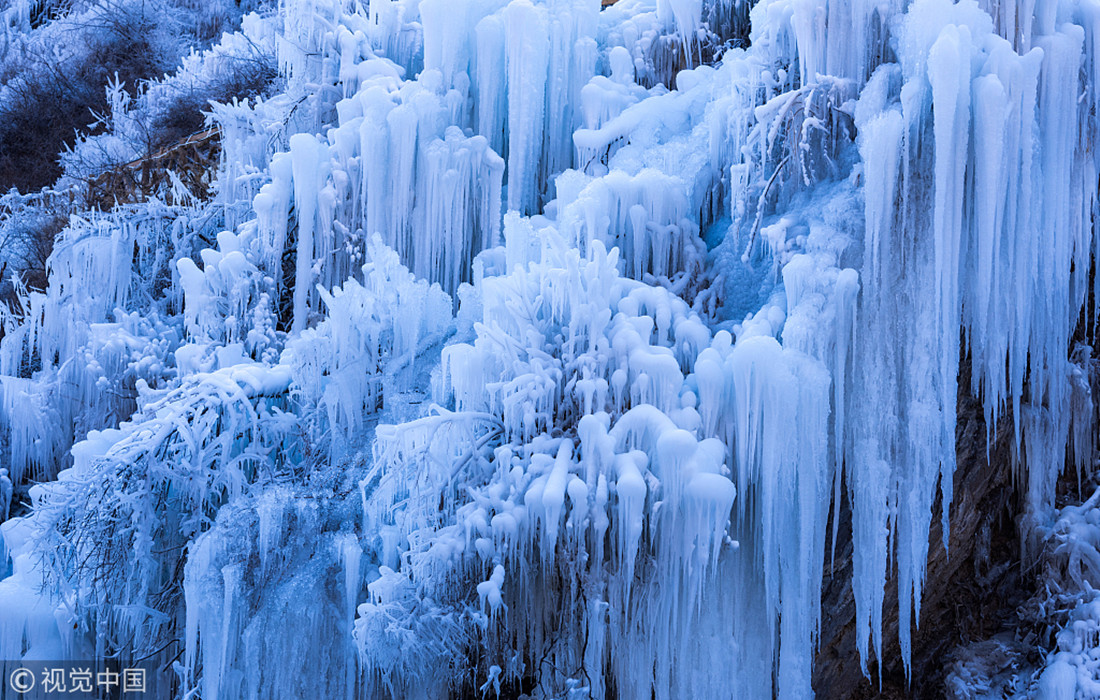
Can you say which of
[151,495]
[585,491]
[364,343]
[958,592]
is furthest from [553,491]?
[958,592]

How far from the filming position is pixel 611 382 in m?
5.05

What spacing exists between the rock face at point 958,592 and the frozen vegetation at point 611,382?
154mm

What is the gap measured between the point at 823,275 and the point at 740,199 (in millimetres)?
975

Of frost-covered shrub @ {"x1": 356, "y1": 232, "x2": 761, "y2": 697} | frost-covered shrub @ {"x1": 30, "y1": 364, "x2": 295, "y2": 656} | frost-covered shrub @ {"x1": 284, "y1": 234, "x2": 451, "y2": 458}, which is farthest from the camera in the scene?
frost-covered shrub @ {"x1": 284, "y1": 234, "x2": 451, "y2": 458}

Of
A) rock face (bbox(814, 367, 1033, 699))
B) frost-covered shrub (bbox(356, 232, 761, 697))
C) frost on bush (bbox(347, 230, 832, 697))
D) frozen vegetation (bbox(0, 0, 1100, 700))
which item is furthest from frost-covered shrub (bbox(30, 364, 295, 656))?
rock face (bbox(814, 367, 1033, 699))

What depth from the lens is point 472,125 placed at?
708 cm

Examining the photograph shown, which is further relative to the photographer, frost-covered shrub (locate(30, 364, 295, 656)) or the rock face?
the rock face

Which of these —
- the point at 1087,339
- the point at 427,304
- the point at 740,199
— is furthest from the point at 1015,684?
the point at 427,304

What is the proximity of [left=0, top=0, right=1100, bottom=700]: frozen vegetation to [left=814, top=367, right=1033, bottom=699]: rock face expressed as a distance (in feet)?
0.51

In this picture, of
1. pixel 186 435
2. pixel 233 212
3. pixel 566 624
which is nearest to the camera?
pixel 566 624

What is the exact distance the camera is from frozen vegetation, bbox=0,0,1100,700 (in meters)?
4.96

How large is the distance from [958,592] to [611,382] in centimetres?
358

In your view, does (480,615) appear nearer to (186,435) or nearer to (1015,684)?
(186,435)

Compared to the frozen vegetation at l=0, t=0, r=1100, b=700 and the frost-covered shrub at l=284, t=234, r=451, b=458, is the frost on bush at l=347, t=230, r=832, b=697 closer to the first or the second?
the frozen vegetation at l=0, t=0, r=1100, b=700
